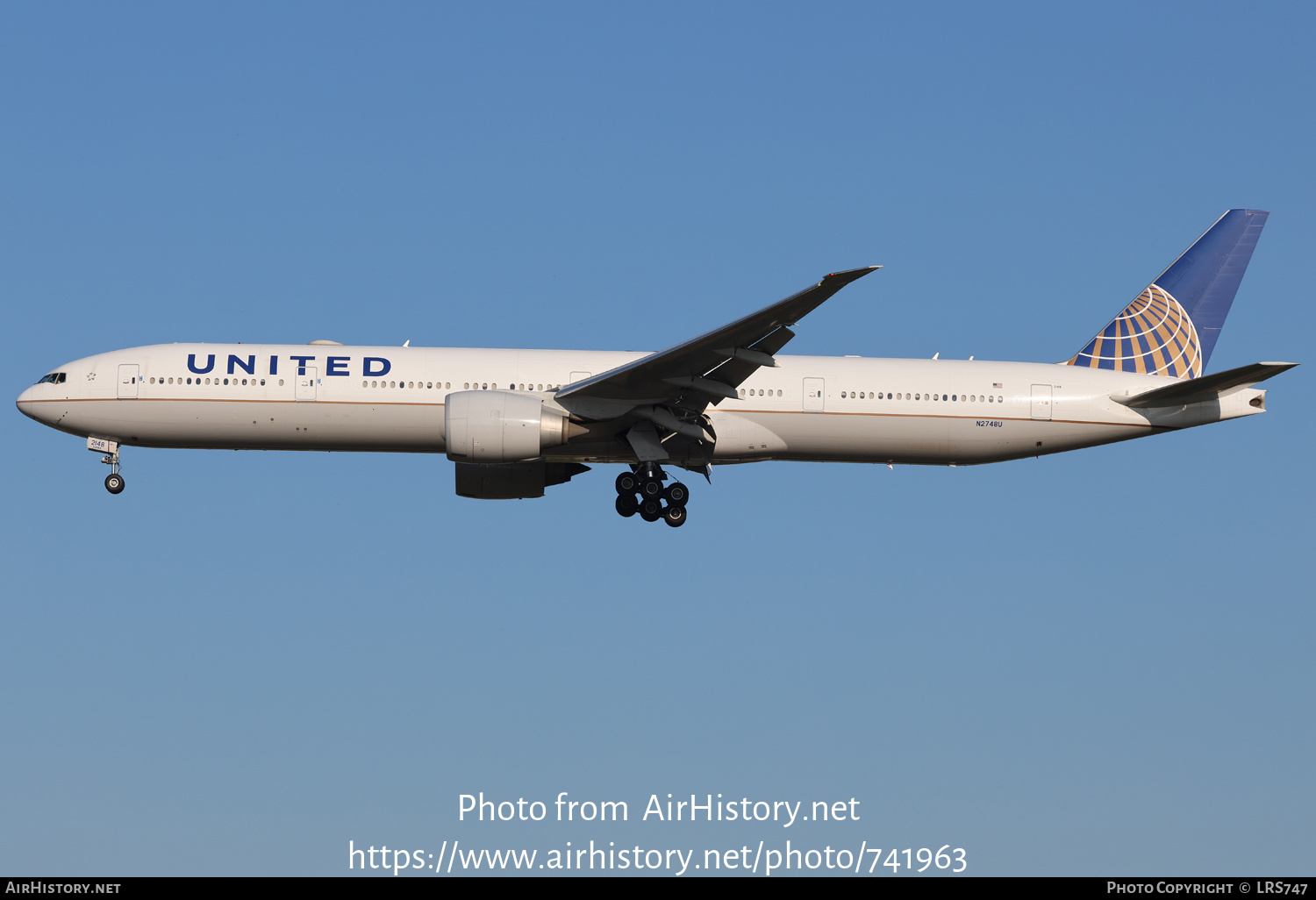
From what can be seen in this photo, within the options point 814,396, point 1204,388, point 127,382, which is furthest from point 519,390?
point 1204,388

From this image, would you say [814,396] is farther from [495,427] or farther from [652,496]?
[495,427]

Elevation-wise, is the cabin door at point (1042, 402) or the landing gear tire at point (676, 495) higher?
the cabin door at point (1042, 402)

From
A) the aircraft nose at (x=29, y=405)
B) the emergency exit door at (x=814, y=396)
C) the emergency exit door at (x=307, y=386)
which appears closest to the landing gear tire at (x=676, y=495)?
the emergency exit door at (x=814, y=396)

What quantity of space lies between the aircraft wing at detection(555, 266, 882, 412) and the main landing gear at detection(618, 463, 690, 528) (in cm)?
195

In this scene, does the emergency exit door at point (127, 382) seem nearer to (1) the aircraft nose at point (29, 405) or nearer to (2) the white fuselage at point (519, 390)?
(2) the white fuselage at point (519, 390)

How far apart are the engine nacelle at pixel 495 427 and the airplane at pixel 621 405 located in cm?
5

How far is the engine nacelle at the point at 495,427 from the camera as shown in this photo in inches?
1115

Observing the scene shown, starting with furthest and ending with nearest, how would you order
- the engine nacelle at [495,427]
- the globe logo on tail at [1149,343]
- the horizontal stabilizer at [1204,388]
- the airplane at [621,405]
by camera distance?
the globe logo on tail at [1149,343] < the airplane at [621,405] < the engine nacelle at [495,427] < the horizontal stabilizer at [1204,388]

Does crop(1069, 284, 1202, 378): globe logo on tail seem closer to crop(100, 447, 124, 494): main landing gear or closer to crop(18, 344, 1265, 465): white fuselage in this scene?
crop(18, 344, 1265, 465): white fuselage

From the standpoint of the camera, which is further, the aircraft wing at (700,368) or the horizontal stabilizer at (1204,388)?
the horizontal stabilizer at (1204,388)

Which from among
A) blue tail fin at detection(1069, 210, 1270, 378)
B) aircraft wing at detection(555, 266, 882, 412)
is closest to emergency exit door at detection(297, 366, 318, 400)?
aircraft wing at detection(555, 266, 882, 412)

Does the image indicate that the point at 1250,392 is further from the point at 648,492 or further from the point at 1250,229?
the point at 648,492

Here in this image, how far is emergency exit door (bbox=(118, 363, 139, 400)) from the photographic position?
3041 centimetres

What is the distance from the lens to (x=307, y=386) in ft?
98.5
